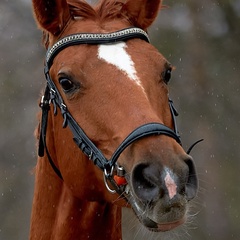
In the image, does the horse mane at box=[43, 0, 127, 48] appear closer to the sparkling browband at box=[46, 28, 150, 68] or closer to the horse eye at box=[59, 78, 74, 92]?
the sparkling browband at box=[46, 28, 150, 68]

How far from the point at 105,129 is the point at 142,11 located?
998 mm

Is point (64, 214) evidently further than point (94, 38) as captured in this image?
Yes

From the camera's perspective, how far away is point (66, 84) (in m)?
3.69

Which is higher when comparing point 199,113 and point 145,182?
point 145,182

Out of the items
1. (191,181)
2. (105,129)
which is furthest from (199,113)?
(191,181)

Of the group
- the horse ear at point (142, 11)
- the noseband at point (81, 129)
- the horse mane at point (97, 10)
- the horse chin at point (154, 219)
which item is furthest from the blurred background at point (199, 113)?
the horse chin at point (154, 219)

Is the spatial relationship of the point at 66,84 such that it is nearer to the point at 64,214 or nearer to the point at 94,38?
the point at 94,38

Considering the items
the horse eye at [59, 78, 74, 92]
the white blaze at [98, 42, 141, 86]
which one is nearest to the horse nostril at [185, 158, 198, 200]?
the white blaze at [98, 42, 141, 86]

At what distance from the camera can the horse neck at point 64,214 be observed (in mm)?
4016

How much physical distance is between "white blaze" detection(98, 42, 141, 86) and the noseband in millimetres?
54

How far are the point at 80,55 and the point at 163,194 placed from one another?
3.53 ft

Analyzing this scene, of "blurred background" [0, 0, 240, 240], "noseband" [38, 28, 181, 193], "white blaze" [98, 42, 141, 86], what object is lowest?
"blurred background" [0, 0, 240, 240]

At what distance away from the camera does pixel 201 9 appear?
1165cm

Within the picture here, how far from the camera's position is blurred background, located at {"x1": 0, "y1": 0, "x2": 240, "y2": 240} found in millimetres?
11359
